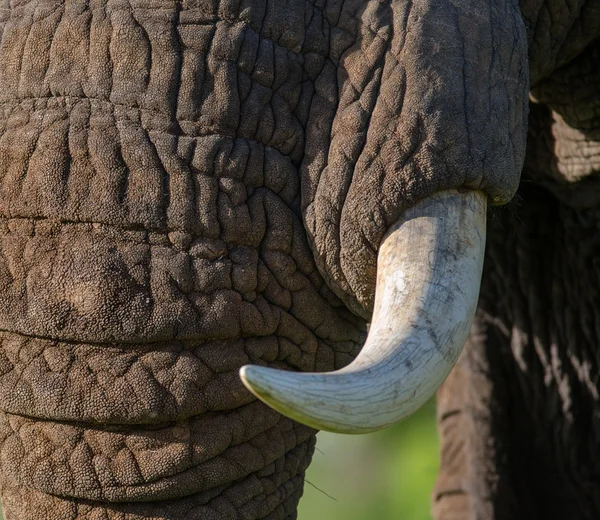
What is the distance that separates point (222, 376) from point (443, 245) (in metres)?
0.41

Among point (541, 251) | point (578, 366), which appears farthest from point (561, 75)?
point (578, 366)

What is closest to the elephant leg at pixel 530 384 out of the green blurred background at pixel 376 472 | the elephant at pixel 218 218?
A: the elephant at pixel 218 218

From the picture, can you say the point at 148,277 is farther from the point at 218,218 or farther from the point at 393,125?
the point at 393,125

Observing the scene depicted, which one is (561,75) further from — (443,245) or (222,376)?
(222,376)

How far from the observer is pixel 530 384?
147 inches

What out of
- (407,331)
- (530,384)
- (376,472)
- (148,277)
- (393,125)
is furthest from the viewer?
(376,472)

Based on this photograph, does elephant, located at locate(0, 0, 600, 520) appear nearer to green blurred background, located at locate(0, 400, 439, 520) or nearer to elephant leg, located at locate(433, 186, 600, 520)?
elephant leg, located at locate(433, 186, 600, 520)

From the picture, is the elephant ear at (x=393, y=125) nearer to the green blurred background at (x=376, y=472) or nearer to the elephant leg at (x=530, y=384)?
the elephant leg at (x=530, y=384)

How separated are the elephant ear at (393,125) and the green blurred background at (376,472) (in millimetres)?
4302

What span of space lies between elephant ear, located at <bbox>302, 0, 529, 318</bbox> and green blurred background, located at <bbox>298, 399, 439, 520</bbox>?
4300 millimetres

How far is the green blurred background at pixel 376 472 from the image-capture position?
6250 millimetres

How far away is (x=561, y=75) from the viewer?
2875mm

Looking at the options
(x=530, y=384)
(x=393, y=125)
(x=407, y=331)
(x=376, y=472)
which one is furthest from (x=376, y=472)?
(x=407, y=331)

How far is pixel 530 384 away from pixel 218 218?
206cm
